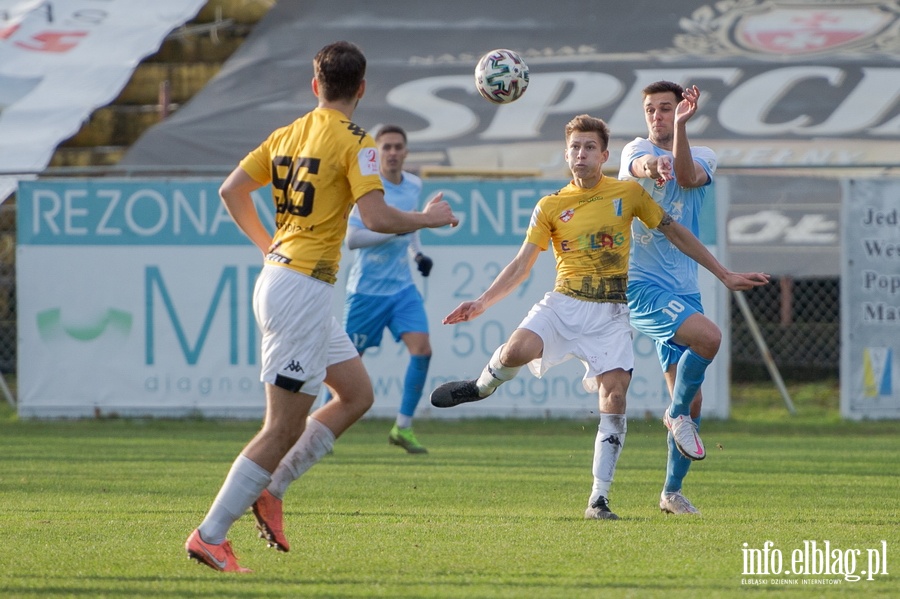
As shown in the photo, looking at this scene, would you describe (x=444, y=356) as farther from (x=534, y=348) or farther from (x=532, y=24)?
(x=532, y=24)

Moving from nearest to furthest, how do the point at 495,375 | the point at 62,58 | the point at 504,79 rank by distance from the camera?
1. the point at 495,375
2. the point at 504,79
3. the point at 62,58

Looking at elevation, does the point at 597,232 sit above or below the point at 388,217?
below

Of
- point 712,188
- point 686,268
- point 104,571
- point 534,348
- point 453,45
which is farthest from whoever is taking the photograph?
point 453,45

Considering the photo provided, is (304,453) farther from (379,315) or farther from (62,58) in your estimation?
(62,58)

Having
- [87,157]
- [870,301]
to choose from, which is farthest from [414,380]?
[87,157]

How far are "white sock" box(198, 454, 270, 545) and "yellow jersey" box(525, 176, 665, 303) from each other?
7.44 ft

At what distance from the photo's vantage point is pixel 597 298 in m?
6.68

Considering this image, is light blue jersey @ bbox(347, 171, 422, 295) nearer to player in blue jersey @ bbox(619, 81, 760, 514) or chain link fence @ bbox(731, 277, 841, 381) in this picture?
player in blue jersey @ bbox(619, 81, 760, 514)

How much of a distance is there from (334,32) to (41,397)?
890 cm

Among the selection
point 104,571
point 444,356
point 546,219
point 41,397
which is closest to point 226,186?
point 104,571

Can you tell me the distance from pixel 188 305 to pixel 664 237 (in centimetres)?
772

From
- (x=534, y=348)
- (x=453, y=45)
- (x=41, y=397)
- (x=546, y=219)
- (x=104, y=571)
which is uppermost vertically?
(x=453, y=45)

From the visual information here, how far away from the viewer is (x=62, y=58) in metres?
20.0

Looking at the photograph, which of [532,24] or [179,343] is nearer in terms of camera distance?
[179,343]
